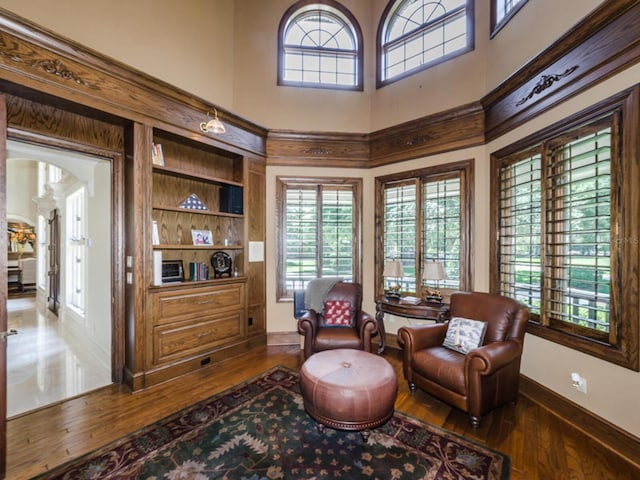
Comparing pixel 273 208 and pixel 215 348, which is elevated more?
pixel 273 208

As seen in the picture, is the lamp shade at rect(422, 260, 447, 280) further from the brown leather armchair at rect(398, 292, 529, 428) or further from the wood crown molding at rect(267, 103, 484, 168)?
the wood crown molding at rect(267, 103, 484, 168)

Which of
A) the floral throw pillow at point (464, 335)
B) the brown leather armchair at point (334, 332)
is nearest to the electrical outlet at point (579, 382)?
the floral throw pillow at point (464, 335)

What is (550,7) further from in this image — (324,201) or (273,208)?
(273,208)

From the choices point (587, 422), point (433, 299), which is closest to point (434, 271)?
point (433, 299)

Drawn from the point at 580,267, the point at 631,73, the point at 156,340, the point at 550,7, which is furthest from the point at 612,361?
the point at 156,340

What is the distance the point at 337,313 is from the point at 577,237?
8.34 feet

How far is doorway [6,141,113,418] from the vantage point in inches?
115

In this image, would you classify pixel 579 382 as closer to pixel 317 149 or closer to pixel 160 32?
pixel 317 149

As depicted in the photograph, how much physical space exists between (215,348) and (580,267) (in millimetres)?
3819

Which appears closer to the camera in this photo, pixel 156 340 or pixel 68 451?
pixel 68 451

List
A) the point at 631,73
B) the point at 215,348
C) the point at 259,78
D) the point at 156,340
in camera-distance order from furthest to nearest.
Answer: the point at 259,78 < the point at 215,348 < the point at 156,340 < the point at 631,73

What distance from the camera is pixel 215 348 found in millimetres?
3518

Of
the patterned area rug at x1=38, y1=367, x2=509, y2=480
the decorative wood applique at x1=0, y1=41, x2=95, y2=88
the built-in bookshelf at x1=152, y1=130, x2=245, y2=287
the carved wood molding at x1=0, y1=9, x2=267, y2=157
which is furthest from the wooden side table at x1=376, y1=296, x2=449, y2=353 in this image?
the decorative wood applique at x1=0, y1=41, x2=95, y2=88

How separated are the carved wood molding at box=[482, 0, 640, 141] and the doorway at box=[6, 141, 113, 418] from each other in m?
4.37
